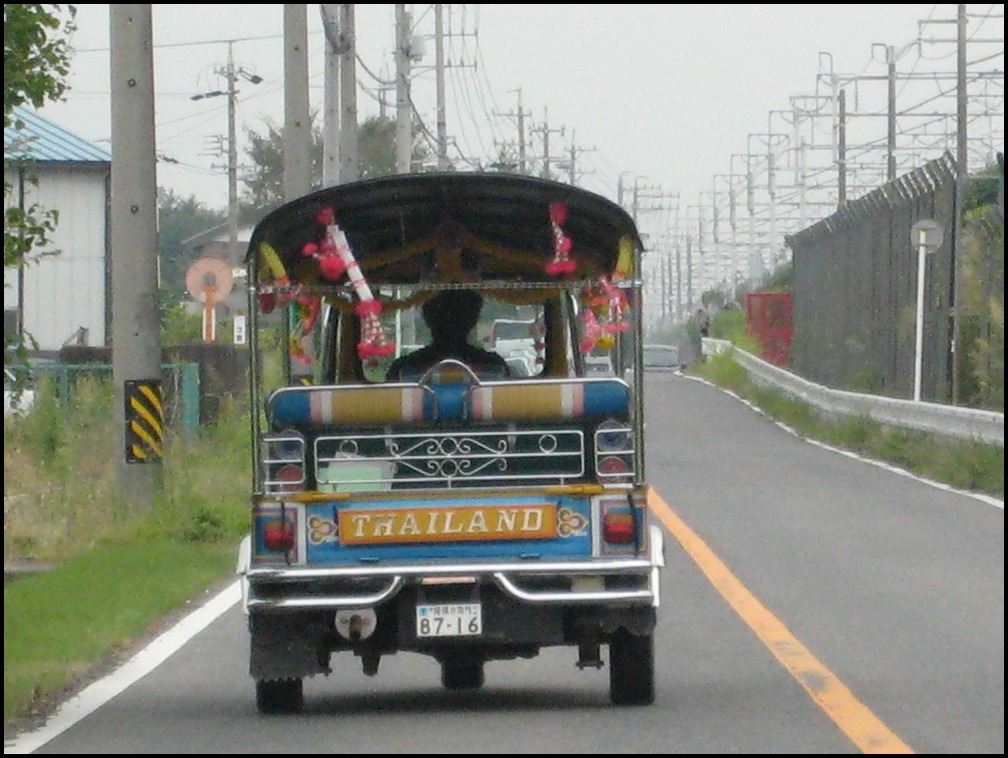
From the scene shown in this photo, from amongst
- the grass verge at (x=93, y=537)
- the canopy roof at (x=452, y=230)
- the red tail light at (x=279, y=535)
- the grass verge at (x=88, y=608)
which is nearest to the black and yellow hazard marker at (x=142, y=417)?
the grass verge at (x=93, y=537)

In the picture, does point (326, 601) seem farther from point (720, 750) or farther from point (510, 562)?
point (720, 750)

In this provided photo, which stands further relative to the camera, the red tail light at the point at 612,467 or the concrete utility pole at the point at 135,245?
the concrete utility pole at the point at 135,245

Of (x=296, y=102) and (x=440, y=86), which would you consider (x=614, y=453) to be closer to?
(x=296, y=102)

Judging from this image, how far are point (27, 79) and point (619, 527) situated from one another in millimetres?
6057

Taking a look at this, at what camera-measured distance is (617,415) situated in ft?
31.3

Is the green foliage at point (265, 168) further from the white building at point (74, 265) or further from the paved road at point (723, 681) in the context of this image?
the paved road at point (723, 681)

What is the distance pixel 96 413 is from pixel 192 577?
1111 centimetres

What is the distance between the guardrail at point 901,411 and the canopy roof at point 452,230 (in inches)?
520

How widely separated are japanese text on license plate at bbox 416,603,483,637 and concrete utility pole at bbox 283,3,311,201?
18804mm

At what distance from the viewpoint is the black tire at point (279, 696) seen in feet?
32.0

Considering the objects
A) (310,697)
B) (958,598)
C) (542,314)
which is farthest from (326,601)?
(958,598)

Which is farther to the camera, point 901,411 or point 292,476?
point 901,411

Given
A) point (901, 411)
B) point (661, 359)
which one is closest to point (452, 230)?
point (901, 411)

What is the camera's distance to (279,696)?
9.78m
